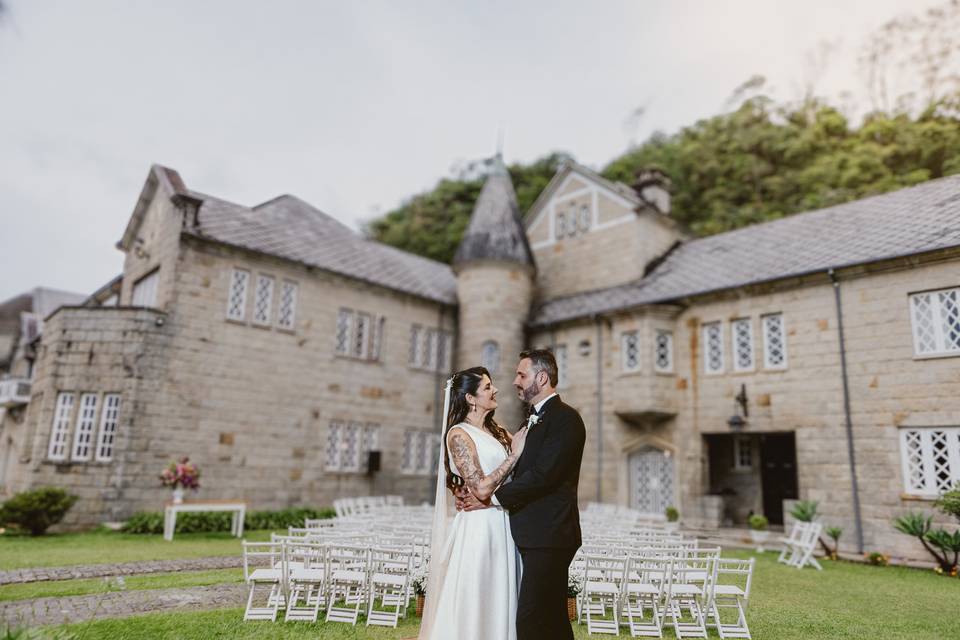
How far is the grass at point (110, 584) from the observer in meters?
7.73

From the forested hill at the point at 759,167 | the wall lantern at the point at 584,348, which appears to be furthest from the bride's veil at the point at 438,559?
the forested hill at the point at 759,167

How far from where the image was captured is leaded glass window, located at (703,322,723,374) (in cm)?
1731

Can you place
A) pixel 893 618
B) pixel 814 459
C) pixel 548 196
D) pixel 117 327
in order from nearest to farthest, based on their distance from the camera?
1. pixel 893 618
2. pixel 814 459
3. pixel 117 327
4. pixel 548 196

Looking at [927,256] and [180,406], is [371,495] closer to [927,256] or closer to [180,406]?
[180,406]

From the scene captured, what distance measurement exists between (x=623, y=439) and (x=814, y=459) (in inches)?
209

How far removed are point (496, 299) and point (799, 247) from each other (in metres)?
9.49

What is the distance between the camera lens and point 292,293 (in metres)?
18.6

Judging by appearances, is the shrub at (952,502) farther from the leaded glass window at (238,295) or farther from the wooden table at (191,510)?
the leaded glass window at (238,295)

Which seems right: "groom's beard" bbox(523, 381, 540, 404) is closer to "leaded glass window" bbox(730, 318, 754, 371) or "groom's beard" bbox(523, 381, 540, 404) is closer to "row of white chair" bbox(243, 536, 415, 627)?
"row of white chair" bbox(243, 536, 415, 627)

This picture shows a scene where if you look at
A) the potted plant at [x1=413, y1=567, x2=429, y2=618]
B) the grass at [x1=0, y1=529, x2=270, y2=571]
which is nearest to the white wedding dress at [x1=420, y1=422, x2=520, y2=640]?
the potted plant at [x1=413, y1=567, x2=429, y2=618]

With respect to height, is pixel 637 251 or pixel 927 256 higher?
pixel 637 251

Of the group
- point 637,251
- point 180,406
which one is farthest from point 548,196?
point 180,406

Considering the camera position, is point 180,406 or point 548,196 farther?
point 548,196

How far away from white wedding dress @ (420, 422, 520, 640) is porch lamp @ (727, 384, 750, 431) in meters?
13.4
